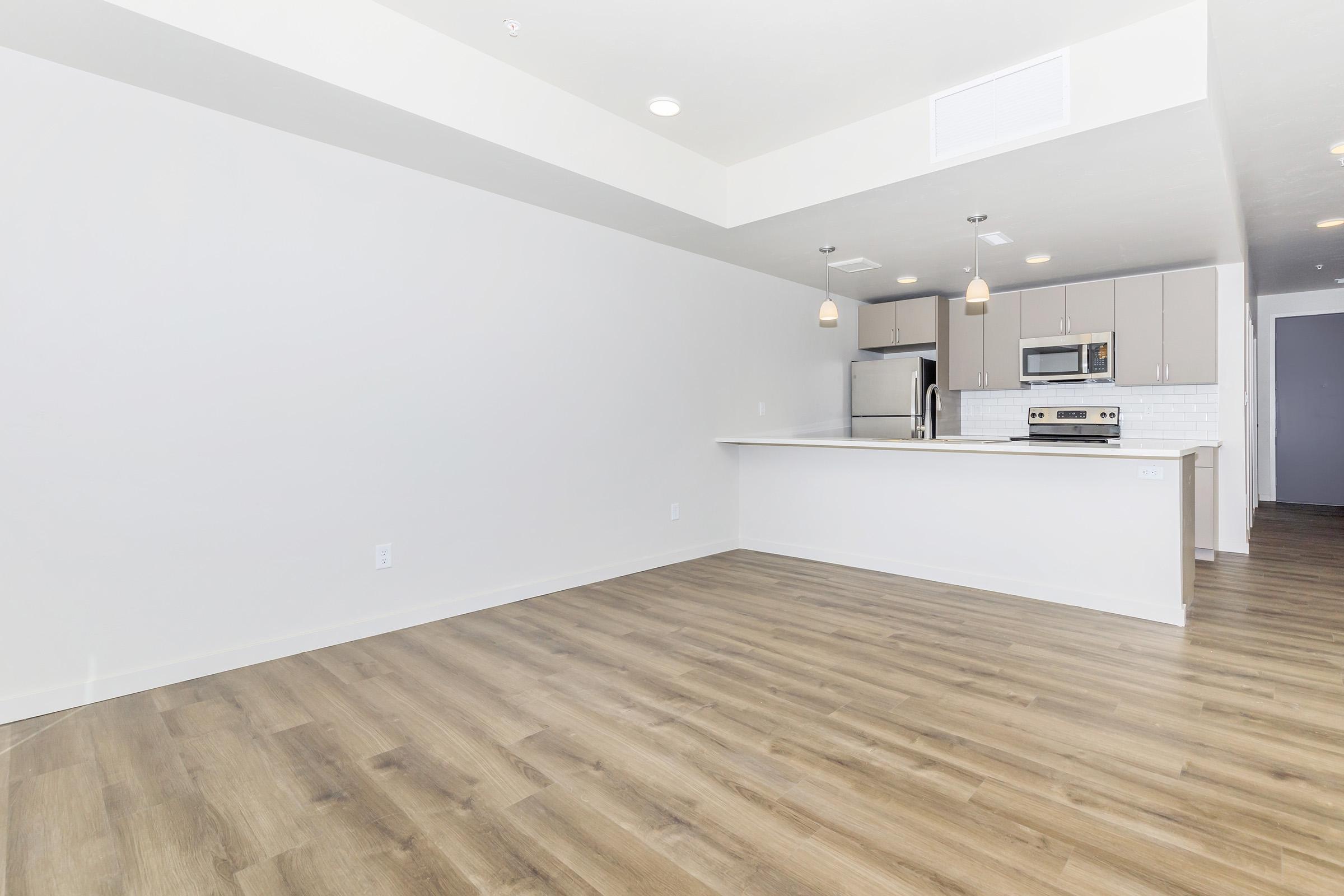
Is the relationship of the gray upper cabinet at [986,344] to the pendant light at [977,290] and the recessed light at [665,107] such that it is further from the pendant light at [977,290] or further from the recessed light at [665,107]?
the recessed light at [665,107]

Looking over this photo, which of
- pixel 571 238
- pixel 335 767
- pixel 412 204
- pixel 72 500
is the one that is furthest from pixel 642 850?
pixel 571 238

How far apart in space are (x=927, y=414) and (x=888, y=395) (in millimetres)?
405

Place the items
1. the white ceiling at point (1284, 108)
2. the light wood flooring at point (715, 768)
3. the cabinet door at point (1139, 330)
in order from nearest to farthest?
the light wood flooring at point (715, 768)
the white ceiling at point (1284, 108)
the cabinet door at point (1139, 330)

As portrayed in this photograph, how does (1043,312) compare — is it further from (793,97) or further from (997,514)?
(793,97)

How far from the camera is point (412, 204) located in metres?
3.47

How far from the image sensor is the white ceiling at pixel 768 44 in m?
2.65

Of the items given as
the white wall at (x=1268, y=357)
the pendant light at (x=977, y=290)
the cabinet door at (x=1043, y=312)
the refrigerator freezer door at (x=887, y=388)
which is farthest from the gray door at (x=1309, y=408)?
the pendant light at (x=977, y=290)

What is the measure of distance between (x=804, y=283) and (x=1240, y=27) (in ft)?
11.8

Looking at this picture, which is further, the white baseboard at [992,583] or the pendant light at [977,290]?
the pendant light at [977,290]

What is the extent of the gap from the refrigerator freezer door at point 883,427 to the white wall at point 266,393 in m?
2.94

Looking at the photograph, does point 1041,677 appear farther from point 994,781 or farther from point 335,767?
point 335,767

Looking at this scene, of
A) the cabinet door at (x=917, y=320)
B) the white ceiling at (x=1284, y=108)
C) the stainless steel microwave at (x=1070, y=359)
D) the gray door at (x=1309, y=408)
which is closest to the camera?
the white ceiling at (x=1284, y=108)

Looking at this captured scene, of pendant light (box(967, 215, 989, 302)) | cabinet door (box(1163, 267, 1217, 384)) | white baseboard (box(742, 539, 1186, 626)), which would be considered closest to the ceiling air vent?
pendant light (box(967, 215, 989, 302))

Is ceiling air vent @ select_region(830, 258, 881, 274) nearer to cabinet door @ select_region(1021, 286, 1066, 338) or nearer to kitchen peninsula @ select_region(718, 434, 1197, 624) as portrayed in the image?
kitchen peninsula @ select_region(718, 434, 1197, 624)
